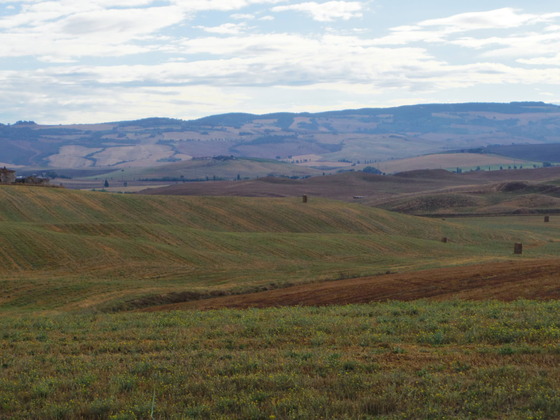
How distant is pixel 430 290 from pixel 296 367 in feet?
54.8

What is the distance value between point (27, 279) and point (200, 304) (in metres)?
13.4

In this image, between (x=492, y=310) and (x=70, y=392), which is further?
(x=492, y=310)

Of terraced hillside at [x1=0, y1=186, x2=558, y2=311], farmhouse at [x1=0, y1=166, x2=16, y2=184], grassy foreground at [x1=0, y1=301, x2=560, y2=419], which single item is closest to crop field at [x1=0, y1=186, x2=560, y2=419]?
grassy foreground at [x1=0, y1=301, x2=560, y2=419]

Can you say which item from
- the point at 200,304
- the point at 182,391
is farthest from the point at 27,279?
the point at 182,391

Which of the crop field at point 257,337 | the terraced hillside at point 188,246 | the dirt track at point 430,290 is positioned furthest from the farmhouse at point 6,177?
the dirt track at point 430,290

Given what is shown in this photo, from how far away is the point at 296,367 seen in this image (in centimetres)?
1445

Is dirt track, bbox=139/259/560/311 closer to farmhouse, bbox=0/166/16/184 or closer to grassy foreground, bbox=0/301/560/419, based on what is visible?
grassy foreground, bbox=0/301/560/419

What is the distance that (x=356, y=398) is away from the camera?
12.2 meters

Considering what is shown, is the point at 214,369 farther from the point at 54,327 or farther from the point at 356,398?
the point at 54,327

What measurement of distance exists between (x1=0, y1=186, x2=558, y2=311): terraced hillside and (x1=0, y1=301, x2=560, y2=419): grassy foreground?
45.3 feet

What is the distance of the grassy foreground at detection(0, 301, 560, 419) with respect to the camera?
38.6 ft

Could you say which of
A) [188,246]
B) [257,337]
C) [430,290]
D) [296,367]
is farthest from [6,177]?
[296,367]

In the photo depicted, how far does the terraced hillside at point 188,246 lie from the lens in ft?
122

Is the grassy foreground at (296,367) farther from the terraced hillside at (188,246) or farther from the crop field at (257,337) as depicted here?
the terraced hillside at (188,246)
